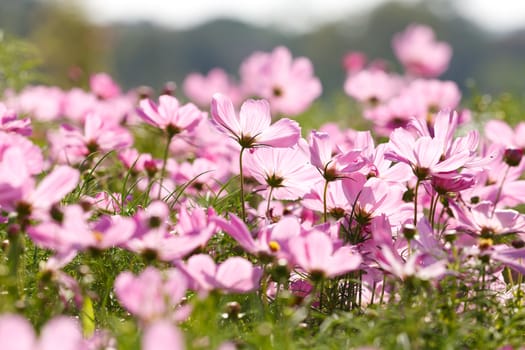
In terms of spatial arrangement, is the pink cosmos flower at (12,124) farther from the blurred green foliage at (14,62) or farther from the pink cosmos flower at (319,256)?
the blurred green foliage at (14,62)

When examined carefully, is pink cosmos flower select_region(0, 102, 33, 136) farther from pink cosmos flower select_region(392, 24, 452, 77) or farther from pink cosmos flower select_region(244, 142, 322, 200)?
pink cosmos flower select_region(392, 24, 452, 77)

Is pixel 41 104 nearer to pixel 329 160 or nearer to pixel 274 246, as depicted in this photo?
pixel 329 160

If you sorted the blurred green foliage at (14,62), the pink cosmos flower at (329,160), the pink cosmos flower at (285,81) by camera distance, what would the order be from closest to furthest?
the pink cosmos flower at (329,160) < the blurred green foliage at (14,62) < the pink cosmos flower at (285,81)

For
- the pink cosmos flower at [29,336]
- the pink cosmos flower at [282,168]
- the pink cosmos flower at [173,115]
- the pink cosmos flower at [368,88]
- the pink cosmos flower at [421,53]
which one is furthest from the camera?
the pink cosmos flower at [421,53]

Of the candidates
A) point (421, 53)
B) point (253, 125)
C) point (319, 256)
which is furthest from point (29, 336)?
point (421, 53)

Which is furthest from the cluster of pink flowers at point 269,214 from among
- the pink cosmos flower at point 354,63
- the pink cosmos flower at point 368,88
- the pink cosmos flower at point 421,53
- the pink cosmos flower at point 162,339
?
the pink cosmos flower at point 354,63

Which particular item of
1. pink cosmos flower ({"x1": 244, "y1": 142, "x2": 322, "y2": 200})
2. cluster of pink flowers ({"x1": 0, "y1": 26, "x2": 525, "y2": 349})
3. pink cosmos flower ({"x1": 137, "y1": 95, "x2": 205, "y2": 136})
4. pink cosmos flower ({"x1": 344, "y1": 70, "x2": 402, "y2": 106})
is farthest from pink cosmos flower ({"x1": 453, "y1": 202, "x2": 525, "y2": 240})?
pink cosmos flower ({"x1": 344, "y1": 70, "x2": 402, "y2": 106})

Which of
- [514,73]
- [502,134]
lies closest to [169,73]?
[514,73]

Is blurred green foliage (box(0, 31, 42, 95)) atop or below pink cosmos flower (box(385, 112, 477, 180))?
below
